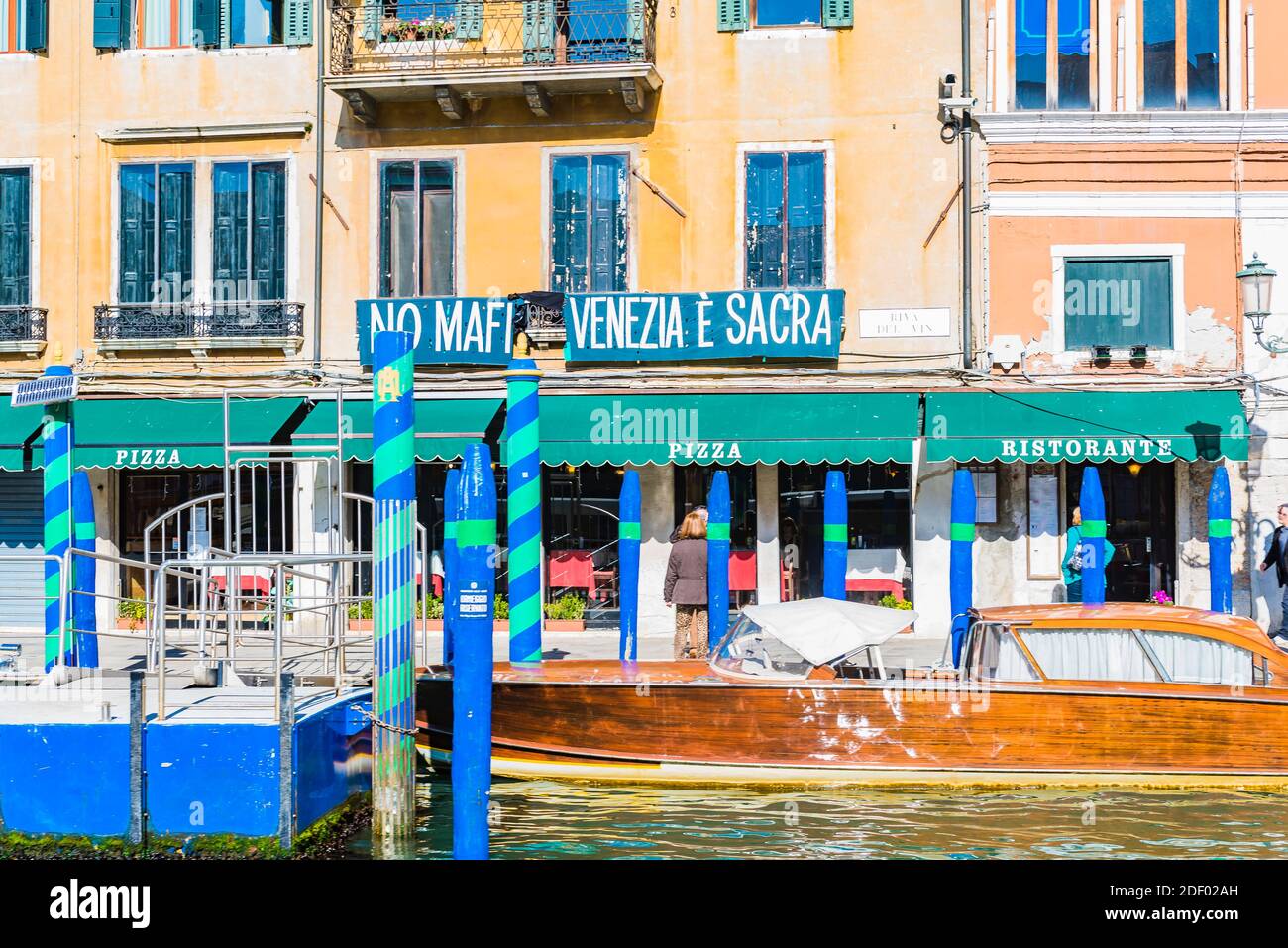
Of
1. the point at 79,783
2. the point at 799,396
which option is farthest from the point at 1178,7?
the point at 79,783

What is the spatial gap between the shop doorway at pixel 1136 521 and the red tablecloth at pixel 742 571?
3847 millimetres

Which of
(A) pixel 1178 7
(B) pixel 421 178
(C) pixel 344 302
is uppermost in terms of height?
(A) pixel 1178 7

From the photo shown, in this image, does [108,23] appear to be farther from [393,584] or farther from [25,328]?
[393,584]

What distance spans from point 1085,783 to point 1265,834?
1.30 metres

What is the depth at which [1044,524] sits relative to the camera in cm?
1908

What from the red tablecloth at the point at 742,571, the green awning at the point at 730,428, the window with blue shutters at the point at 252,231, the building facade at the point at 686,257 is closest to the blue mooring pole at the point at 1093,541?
the building facade at the point at 686,257

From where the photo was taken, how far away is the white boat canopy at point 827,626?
12.0 meters

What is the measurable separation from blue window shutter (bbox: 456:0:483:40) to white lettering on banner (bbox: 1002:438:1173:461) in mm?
8257

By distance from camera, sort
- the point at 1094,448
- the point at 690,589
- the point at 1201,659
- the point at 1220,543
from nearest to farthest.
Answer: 1. the point at 1201,659
2. the point at 690,589
3. the point at 1220,543
4. the point at 1094,448

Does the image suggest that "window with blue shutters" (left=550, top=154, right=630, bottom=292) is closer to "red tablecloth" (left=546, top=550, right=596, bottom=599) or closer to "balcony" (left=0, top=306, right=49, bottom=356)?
"red tablecloth" (left=546, top=550, right=596, bottom=599)

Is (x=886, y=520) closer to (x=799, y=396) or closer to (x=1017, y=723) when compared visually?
(x=799, y=396)

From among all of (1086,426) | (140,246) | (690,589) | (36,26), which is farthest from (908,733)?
(36,26)

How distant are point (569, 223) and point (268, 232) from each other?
3.80m
